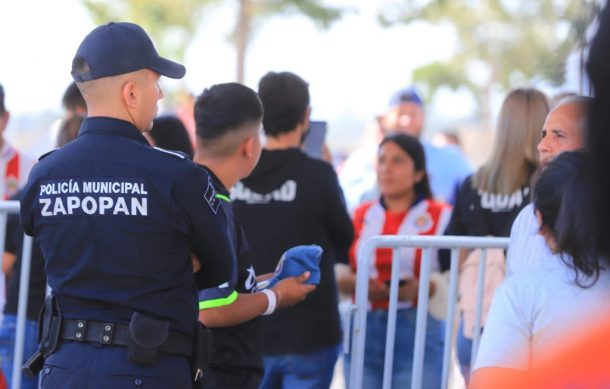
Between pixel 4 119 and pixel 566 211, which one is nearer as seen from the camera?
pixel 566 211

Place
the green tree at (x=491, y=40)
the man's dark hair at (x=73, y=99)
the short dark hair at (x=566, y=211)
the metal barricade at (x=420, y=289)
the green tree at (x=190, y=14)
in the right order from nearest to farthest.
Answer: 1. the short dark hair at (x=566, y=211)
2. the metal barricade at (x=420, y=289)
3. the man's dark hair at (x=73, y=99)
4. the green tree at (x=190, y=14)
5. the green tree at (x=491, y=40)

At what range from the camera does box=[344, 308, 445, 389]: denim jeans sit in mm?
5137

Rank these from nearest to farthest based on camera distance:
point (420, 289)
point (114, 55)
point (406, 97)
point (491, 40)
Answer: point (114, 55) < point (420, 289) < point (406, 97) < point (491, 40)

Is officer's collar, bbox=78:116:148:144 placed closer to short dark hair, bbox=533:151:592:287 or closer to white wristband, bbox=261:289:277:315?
white wristband, bbox=261:289:277:315

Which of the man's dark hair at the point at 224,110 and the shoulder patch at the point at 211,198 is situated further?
the man's dark hair at the point at 224,110

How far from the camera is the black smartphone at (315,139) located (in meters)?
5.24

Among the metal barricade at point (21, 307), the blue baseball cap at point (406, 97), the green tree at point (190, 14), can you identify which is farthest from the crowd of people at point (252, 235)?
the green tree at point (190, 14)

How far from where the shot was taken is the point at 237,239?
3699 millimetres

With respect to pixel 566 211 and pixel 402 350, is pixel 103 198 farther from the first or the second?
pixel 402 350

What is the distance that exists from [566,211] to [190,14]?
25.3 m

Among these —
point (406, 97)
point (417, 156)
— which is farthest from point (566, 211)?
point (406, 97)

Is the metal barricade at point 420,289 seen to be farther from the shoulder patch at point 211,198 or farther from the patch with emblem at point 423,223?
the shoulder patch at point 211,198

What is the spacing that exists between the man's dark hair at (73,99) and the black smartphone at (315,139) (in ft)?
4.63

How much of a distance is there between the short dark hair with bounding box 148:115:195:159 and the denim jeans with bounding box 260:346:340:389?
1.25 m
